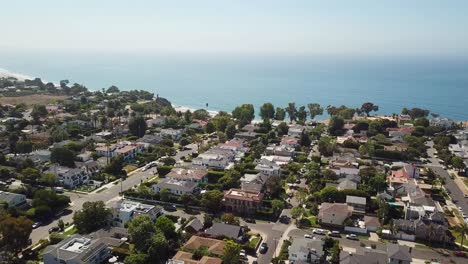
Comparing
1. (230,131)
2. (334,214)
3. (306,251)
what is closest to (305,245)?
(306,251)

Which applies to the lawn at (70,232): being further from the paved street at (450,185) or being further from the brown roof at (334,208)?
the paved street at (450,185)

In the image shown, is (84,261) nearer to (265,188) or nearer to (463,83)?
(265,188)

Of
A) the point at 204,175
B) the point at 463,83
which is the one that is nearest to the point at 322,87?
the point at 463,83

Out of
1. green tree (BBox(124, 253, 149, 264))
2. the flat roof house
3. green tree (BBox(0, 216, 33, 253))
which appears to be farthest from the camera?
the flat roof house

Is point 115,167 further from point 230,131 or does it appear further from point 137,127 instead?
point 230,131

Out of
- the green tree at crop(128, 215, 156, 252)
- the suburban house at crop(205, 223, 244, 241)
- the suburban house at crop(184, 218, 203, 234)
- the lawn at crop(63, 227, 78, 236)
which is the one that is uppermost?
the green tree at crop(128, 215, 156, 252)

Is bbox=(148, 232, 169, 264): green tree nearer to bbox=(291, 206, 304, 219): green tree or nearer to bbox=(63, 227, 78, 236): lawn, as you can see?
bbox=(63, 227, 78, 236): lawn

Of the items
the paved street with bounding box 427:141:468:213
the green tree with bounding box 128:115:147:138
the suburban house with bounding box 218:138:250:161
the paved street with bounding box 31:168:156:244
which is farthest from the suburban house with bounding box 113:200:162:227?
the green tree with bounding box 128:115:147:138
